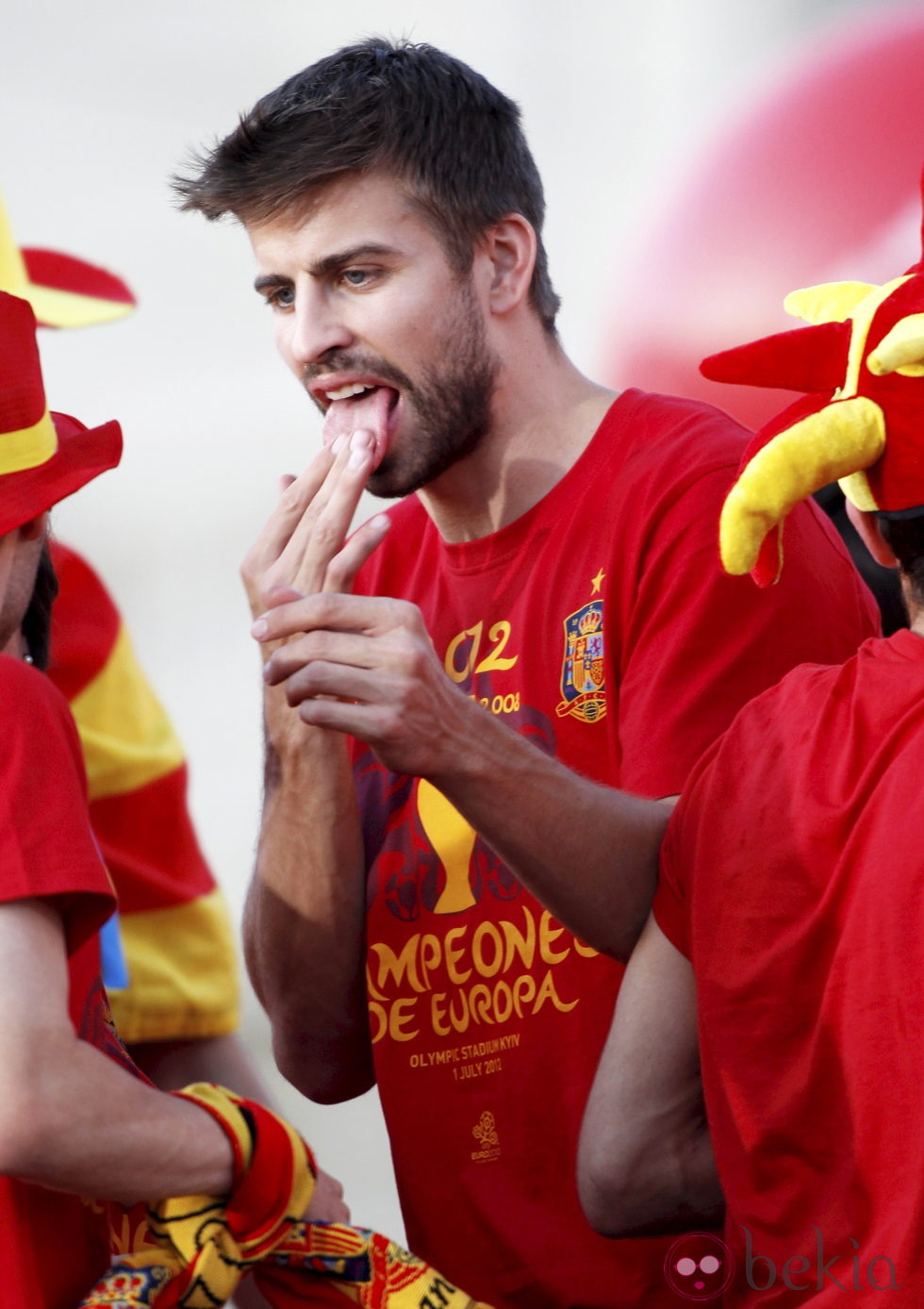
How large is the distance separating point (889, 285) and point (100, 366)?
10.4 feet

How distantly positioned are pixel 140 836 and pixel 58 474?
2.40ft

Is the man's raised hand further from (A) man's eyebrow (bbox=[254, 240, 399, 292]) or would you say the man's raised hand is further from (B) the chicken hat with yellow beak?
(B) the chicken hat with yellow beak

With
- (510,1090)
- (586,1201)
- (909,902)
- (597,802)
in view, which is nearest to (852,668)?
(909,902)

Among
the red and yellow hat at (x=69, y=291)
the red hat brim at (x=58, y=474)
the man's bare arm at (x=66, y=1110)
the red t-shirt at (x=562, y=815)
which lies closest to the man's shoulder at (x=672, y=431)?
the red t-shirt at (x=562, y=815)

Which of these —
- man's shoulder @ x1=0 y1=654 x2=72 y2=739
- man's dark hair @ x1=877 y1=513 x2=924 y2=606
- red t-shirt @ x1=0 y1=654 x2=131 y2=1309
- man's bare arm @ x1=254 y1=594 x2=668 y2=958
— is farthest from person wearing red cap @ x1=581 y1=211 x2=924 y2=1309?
man's shoulder @ x1=0 y1=654 x2=72 y2=739

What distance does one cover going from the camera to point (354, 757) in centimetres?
204

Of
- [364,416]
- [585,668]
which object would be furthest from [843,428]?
[364,416]

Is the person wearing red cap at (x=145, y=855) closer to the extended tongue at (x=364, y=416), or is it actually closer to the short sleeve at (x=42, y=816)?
the extended tongue at (x=364, y=416)

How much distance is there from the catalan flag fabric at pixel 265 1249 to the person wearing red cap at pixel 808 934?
21 centimetres

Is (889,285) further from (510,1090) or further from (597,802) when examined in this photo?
(510,1090)

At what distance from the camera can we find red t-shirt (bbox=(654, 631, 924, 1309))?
1219 mm

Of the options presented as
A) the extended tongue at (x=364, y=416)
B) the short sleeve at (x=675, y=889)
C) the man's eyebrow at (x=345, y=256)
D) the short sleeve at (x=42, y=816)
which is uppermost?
the man's eyebrow at (x=345, y=256)

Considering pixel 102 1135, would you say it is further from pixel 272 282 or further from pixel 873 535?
pixel 272 282

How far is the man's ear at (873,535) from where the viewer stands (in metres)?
1.41
